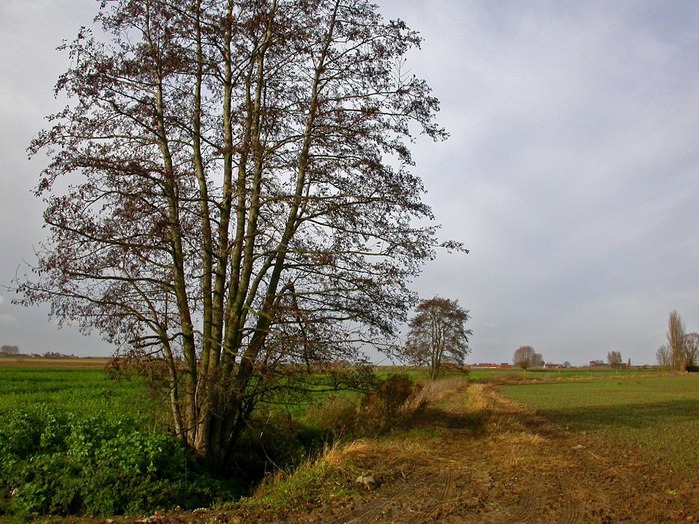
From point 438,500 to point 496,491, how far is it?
100cm

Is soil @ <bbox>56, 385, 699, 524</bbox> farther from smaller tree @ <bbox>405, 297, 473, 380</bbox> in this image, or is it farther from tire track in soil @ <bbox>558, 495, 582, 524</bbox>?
smaller tree @ <bbox>405, 297, 473, 380</bbox>

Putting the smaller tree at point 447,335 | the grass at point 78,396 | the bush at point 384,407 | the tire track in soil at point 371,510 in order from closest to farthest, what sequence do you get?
the tire track in soil at point 371,510 → the grass at point 78,396 → the bush at point 384,407 → the smaller tree at point 447,335

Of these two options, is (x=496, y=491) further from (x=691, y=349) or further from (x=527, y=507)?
(x=691, y=349)

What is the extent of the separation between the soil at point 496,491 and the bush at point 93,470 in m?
0.99

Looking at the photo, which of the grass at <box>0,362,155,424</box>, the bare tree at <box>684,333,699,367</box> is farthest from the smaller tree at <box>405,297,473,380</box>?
the bare tree at <box>684,333,699,367</box>

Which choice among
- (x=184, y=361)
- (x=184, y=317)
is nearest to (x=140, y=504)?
(x=184, y=361)

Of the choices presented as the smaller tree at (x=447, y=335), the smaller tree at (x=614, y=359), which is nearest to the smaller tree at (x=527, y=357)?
the smaller tree at (x=614, y=359)

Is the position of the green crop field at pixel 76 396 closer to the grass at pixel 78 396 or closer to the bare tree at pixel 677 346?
the grass at pixel 78 396

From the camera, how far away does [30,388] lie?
24312 millimetres

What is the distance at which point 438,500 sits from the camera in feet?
23.2

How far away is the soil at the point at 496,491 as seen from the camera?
6430 mm

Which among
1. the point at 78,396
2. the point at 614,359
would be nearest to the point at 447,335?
the point at 78,396

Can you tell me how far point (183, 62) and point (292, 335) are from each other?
5875 mm

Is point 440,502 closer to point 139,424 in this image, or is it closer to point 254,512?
point 254,512
